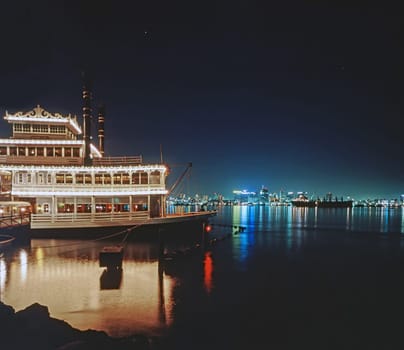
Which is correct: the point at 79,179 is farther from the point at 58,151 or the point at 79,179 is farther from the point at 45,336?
the point at 45,336

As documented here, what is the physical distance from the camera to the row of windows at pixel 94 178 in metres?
30.7

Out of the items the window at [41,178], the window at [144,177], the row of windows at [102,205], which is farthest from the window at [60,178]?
the window at [144,177]

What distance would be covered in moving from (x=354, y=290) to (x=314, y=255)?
474 inches

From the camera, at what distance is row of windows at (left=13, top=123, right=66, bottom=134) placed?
34.8m

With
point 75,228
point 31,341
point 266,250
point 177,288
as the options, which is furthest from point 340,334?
point 75,228

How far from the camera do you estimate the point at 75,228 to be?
2903 cm

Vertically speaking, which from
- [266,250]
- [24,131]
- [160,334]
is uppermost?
[24,131]

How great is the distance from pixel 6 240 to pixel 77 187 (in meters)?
7.68

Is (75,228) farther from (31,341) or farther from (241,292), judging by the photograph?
(31,341)

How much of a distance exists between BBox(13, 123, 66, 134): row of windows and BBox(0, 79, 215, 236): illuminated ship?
0.69 meters

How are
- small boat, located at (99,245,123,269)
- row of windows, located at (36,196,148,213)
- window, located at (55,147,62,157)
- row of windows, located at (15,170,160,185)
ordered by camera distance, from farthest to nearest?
window, located at (55,147,62,157), row of windows, located at (36,196,148,213), row of windows, located at (15,170,160,185), small boat, located at (99,245,123,269)

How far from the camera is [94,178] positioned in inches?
1215

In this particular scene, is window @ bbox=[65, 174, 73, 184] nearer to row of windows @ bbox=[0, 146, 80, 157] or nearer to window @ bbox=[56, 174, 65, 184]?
window @ bbox=[56, 174, 65, 184]

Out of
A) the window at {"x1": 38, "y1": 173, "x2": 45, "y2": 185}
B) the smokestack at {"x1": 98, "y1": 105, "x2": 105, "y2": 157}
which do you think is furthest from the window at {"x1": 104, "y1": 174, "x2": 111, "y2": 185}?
the smokestack at {"x1": 98, "y1": 105, "x2": 105, "y2": 157}
